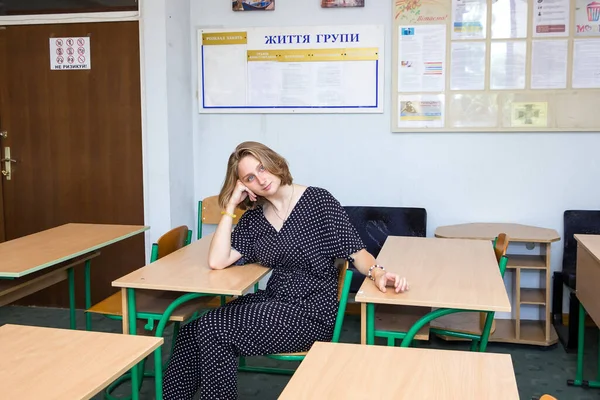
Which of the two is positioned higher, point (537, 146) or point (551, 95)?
point (551, 95)

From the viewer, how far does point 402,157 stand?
4023mm

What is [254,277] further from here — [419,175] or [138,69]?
[138,69]

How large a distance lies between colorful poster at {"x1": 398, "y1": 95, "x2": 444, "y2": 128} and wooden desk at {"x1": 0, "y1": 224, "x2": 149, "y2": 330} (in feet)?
5.58

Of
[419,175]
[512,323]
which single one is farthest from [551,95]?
[512,323]

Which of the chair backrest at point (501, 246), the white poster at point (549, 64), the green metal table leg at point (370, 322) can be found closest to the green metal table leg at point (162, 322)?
the green metal table leg at point (370, 322)

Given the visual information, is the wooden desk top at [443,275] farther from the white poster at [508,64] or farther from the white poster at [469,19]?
the white poster at [469,19]

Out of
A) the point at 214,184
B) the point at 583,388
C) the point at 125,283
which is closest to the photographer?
the point at 125,283

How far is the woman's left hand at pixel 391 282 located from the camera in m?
2.10

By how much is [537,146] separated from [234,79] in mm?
1899

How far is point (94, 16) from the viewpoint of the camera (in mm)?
4094

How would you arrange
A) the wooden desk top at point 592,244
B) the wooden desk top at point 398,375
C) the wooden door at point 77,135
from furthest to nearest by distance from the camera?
the wooden door at point 77,135 < the wooden desk top at point 592,244 < the wooden desk top at point 398,375

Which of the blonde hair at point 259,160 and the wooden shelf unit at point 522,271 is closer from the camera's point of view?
the blonde hair at point 259,160

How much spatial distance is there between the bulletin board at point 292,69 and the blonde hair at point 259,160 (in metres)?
1.64

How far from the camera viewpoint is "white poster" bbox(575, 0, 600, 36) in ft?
12.1
